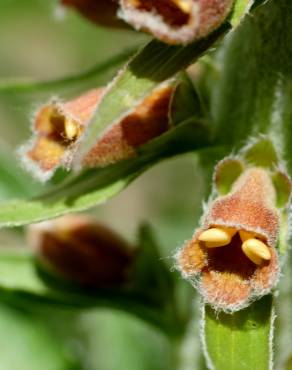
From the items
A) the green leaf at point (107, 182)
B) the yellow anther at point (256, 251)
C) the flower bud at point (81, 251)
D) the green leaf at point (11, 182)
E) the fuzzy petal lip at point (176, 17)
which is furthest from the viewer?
the green leaf at point (11, 182)

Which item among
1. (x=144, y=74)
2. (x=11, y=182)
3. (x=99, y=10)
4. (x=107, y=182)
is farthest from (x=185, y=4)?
(x=11, y=182)

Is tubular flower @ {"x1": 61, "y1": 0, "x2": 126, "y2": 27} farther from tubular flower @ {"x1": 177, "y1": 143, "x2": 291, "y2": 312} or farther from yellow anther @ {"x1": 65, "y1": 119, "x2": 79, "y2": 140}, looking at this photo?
tubular flower @ {"x1": 177, "y1": 143, "x2": 291, "y2": 312}

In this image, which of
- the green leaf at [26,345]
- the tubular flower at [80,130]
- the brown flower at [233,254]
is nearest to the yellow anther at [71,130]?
the tubular flower at [80,130]

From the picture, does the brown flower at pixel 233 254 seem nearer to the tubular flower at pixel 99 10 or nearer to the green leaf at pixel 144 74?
the green leaf at pixel 144 74

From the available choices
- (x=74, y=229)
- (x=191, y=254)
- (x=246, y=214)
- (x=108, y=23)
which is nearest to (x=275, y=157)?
(x=246, y=214)

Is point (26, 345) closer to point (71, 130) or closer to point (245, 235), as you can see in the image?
point (71, 130)

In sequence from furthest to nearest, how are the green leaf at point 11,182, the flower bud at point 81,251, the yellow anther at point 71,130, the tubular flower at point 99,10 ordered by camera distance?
1. the green leaf at point 11,182
2. the flower bud at point 81,251
3. the tubular flower at point 99,10
4. the yellow anther at point 71,130

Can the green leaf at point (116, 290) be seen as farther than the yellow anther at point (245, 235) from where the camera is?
Yes

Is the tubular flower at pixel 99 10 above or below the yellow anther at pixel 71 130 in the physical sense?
above
